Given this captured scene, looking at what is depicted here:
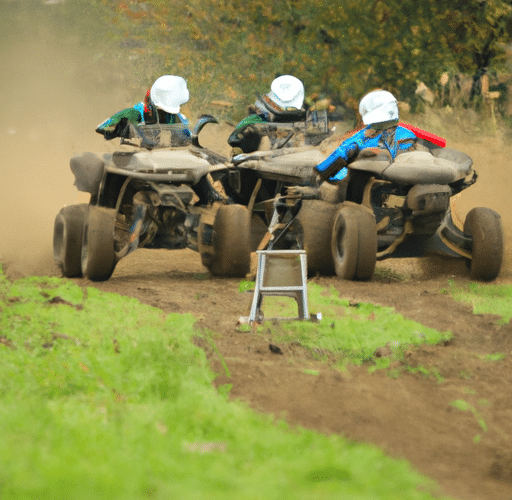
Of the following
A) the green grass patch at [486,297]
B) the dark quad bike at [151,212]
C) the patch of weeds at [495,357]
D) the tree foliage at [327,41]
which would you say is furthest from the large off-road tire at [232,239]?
the tree foliage at [327,41]

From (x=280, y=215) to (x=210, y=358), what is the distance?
14.1 feet

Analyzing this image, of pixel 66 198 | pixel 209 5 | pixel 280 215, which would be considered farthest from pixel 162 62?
pixel 280 215

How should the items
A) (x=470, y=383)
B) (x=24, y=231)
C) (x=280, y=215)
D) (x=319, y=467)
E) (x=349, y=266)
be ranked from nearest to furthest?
(x=319, y=467), (x=470, y=383), (x=349, y=266), (x=280, y=215), (x=24, y=231)

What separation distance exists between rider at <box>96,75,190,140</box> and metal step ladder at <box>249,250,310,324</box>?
9.85 ft

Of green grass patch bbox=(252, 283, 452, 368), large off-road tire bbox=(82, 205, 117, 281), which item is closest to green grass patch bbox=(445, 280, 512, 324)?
green grass patch bbox=(252, 283, 452, 368)

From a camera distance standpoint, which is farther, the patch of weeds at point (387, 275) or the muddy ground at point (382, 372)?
the patch of weeds at point (387, 275)

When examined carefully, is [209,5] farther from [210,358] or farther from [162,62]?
[210,358]

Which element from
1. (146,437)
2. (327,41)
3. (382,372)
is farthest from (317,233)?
(327,41)

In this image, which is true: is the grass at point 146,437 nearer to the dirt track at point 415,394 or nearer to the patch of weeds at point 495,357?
the dirt track at point 415,394

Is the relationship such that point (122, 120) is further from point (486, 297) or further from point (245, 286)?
point (486, 297)

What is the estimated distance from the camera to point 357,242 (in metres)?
7.70

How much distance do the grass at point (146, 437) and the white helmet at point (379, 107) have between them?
154 inches

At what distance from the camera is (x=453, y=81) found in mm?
16453

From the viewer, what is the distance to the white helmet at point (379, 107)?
8.03 meters
